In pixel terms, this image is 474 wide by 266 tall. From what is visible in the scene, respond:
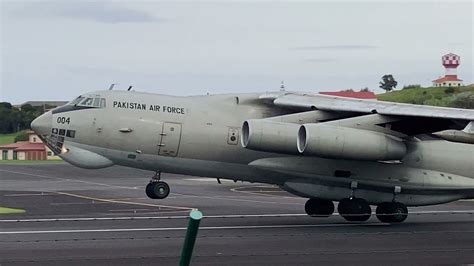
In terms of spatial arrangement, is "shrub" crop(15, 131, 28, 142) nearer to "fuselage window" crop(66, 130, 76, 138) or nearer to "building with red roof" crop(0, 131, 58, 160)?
"building with red roof" crop(0, 131, 58, 160)

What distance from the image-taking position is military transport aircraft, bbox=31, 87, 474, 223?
72.8ft

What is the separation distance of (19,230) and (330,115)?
A: 25.6 ft

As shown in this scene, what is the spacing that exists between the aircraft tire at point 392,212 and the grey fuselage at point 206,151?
22 cm

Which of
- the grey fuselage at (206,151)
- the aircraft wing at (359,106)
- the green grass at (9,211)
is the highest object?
the aircraft wing at (359,106)

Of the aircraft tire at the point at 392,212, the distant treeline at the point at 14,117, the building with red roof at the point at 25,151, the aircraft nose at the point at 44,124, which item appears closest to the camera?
the aircraft nose at the point at 44,124

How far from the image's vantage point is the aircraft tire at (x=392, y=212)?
2319cm

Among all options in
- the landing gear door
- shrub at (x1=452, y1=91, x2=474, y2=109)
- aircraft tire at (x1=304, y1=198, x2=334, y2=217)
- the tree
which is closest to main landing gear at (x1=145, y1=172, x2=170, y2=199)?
the landing gear door

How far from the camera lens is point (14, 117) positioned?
3172 inches

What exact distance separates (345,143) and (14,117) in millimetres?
62714

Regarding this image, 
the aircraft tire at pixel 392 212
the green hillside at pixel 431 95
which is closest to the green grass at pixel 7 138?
the green hillside at pixel 431 95

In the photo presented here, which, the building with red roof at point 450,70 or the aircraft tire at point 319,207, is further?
the building with red roof at point 450,70

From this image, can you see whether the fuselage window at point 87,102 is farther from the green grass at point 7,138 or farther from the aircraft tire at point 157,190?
the green grass at point 7,138

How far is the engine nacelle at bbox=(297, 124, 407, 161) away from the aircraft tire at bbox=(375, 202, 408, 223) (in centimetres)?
172

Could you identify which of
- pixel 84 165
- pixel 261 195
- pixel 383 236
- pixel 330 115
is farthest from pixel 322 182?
pixel 261 195
